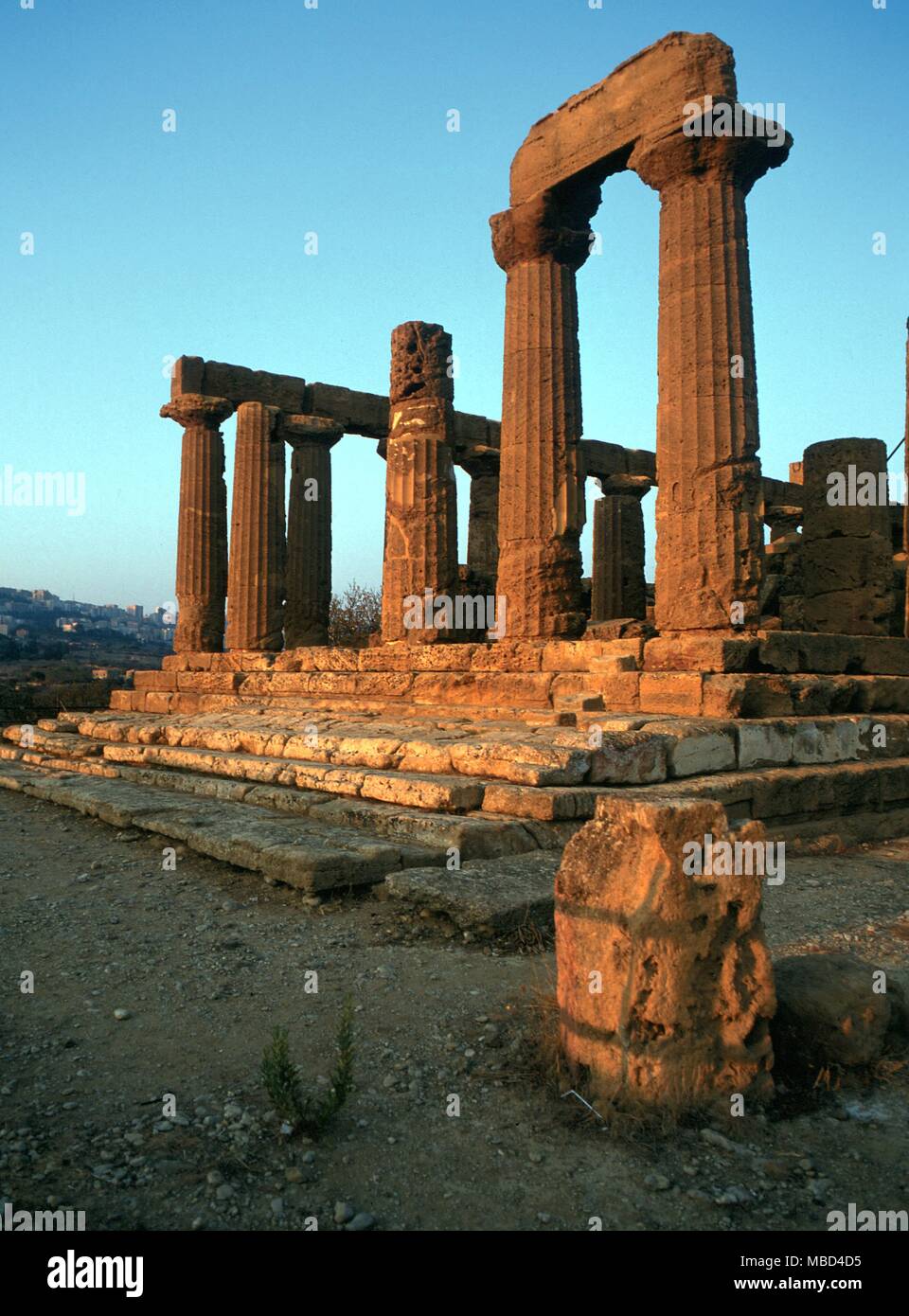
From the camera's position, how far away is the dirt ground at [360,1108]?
228 cm

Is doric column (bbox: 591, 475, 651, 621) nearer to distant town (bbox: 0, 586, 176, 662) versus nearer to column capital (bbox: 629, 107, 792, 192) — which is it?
column capital (bbox: 629, 107, 792, 192)

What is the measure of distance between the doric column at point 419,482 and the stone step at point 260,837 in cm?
470

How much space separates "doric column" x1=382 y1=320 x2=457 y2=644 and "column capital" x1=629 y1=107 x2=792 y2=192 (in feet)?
13.3

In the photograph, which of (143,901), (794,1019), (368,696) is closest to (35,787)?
(368,696)

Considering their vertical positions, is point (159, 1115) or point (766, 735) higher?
point (766, 735)

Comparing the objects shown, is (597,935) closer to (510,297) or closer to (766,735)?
(766,735)

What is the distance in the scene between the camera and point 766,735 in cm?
743

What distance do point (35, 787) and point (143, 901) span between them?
4.93 meters

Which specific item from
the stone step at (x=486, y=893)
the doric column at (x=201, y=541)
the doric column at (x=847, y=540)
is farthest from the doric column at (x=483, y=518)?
the stone step at (x=486, y=893)

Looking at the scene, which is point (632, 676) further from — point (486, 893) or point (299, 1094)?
point (299, 1094)

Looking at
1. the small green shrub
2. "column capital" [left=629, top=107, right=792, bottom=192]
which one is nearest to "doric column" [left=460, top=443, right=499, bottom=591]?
"column capital" [left=629, top=107, right=792, bottom=192]

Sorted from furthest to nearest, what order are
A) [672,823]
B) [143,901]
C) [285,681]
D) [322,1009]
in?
1. [285,681]
2. [143,901]
3. [322,1009]
4. [672,823]

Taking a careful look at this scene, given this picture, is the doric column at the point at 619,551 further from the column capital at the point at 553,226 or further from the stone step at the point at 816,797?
the stone step at the point at 816,797

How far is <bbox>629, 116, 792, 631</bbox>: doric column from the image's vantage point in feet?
28.5
